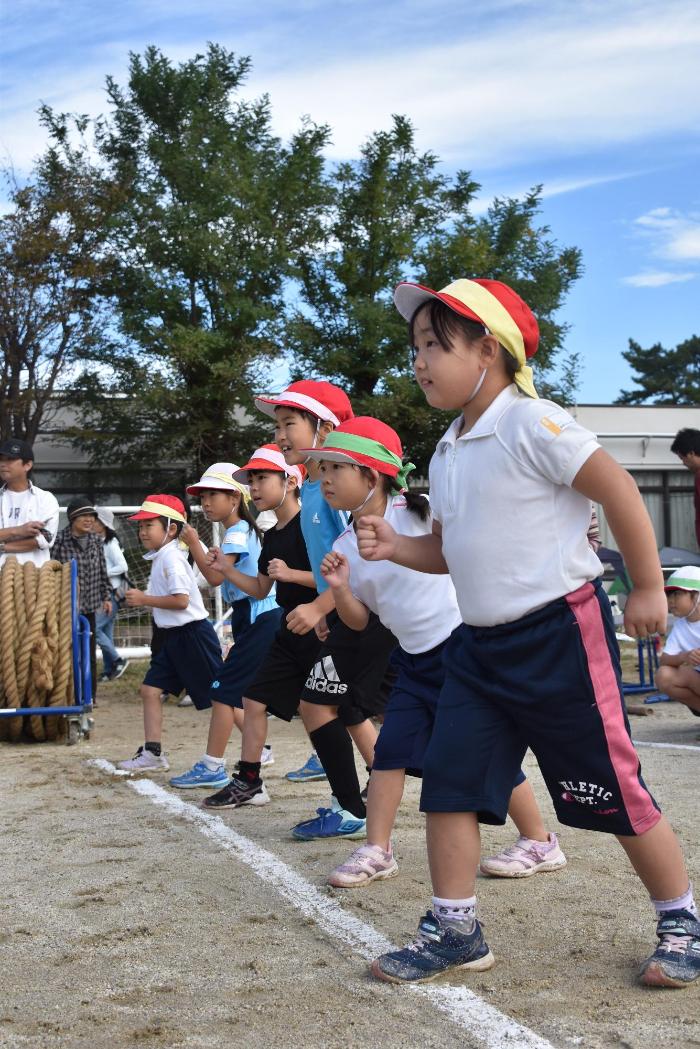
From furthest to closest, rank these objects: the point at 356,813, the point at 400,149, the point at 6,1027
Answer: the point at 400,149
the point at 356,813
the point at 6,1027

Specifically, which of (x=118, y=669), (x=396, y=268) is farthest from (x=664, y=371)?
(x=118, y=669)

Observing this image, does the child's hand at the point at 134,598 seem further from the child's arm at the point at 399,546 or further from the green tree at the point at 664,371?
the green tree at the point at 664,371

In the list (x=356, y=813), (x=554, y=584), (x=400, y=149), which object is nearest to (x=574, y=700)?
(x=554, y=584)

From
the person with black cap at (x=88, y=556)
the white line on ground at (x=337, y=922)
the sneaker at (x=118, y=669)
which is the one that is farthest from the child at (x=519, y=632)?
the sneaker at (x=118, y=669)

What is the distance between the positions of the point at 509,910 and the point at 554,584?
1.30 m

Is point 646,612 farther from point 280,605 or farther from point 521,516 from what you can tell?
point 280,605

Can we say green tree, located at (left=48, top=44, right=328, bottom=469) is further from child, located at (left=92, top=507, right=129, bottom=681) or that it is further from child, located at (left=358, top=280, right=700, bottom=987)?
child, located at (left=358, top=280, right=700, bottom=987)

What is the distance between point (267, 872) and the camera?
4277mm

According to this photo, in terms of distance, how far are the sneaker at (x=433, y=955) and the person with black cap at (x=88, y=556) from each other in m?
8.23

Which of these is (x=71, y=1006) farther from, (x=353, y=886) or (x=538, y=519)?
(x=538, y=519)

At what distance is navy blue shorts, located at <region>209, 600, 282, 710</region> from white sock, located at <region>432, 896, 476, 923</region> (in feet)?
9.87

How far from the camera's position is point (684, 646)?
803 centimetres

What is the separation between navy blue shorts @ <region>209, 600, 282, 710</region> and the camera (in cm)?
609

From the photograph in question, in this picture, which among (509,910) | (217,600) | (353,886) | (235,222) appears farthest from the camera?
(235,222)
